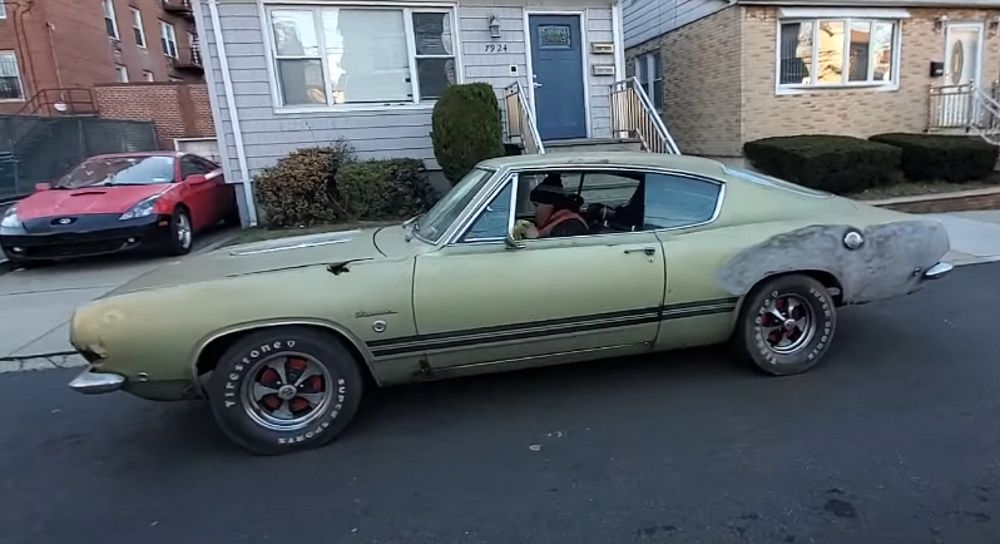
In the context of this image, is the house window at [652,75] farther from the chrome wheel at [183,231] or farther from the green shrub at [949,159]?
the chrome wheel at [183,231]

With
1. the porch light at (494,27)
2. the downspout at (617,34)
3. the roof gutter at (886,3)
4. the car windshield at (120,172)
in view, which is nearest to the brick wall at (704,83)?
the roof gutter at (886,3)

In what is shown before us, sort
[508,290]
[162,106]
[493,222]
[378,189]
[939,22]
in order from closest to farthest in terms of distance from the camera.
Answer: [508,290], [493,222], [378,189], [939,22], [162,106]

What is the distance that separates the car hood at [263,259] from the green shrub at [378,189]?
5.60 meters

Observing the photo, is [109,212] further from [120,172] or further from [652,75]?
Result: [652,75]

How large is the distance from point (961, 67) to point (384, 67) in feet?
42.0

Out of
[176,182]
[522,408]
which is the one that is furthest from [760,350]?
[176,182]

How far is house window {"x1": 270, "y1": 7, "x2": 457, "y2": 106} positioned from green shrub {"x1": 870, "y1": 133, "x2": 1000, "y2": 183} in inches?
334

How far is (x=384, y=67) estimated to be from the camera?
10125 millimetres

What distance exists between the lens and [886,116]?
41.1ft

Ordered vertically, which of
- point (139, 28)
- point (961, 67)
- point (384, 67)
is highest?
point (139, 28)

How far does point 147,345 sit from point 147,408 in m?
1.12

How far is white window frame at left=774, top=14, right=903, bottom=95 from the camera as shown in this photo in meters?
11.9

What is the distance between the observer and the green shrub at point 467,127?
344 inches

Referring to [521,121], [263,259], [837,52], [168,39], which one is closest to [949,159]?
Answer: [837,52]
